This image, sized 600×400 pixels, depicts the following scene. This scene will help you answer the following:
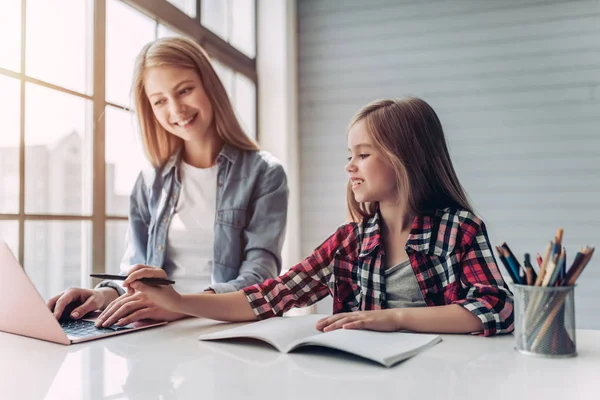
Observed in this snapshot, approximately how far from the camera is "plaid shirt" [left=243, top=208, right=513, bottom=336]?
1.06 meters

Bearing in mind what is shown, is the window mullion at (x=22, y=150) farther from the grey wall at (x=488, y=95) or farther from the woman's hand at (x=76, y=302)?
the grey wall at (x=488, y=95)

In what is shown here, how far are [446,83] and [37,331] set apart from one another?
284cm

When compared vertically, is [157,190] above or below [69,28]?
below

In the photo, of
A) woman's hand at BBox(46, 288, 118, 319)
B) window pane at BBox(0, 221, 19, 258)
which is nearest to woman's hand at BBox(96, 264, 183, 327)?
woman's hand at BBox(46, 288, 118, 319)

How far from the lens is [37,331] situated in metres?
1.02

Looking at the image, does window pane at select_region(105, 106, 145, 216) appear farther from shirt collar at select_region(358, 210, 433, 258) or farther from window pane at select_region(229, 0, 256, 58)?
window pane at select_region(229, 0, 256, 58)

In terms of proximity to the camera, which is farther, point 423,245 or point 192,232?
point 192,232

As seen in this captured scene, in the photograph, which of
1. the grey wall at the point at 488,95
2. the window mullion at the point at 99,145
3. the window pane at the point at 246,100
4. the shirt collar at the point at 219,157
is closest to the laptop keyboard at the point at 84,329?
the shirt collar at the point at 219,157

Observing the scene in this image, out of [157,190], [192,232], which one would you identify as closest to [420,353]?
[192,232]

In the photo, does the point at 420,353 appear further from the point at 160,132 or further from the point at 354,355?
the point at 160,132

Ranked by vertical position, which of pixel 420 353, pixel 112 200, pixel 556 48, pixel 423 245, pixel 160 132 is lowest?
pixel 420 353

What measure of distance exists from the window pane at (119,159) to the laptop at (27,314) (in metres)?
1.02

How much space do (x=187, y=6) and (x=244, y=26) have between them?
0.67 metres

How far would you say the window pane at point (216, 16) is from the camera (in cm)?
296
